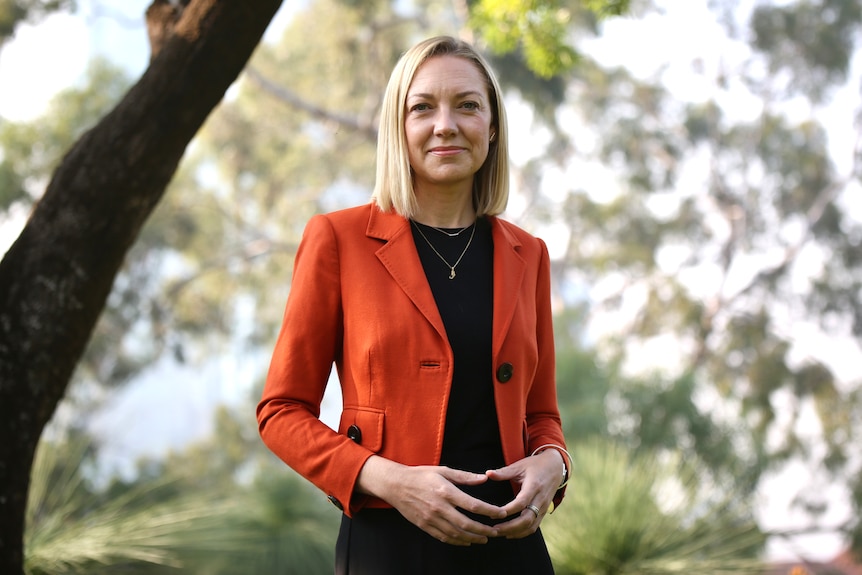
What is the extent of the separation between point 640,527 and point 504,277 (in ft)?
13.1

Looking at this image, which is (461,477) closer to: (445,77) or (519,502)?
(519,502)

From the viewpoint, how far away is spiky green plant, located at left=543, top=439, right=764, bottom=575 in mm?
5309

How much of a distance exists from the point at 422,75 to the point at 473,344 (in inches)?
20.3

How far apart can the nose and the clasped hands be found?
605 mm

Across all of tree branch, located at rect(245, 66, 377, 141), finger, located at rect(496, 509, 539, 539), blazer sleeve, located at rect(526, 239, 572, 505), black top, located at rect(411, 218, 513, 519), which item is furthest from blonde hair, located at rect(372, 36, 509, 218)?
tree branch, located at rect(245, 66, 377, 141)

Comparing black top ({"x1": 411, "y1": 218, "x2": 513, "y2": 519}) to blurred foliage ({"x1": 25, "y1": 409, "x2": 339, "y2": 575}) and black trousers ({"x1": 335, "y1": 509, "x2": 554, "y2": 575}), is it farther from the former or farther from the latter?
blurred foliage ({"x1": 25, "y1": 409, "x2": 339, "y2": 575})

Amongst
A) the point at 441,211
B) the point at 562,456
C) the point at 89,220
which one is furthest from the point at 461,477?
the point at 89,220


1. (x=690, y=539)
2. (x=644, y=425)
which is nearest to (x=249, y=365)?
(x=644, y=425)

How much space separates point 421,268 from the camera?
1.72 meters

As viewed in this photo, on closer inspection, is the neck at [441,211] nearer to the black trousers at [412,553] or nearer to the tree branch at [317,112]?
the black trousers at [412,553]

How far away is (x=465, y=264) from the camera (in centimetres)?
180

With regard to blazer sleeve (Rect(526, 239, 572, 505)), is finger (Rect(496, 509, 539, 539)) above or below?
below

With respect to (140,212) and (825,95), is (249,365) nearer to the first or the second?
(825,95)

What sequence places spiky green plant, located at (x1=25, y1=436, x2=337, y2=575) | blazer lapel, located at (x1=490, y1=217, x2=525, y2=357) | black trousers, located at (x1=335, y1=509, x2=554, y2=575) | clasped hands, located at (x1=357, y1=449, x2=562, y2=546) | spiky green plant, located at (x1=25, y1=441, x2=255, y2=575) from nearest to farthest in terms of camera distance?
1. clasped hands, located at (x1=357, y1=449, x2=562, y2=546)
2. black trousers, located at (x1=335, y1=509, x2=554, y2=575)
3. blazer lapel, located at (x1=490, y1=217, x2=525, y2=357)
4. spiky green plant, located at (x1=25, y1=441, x2=255, y2=575)
5. spiky green plant, located at (x1=25, y1=436, x2=337, y2=575)
